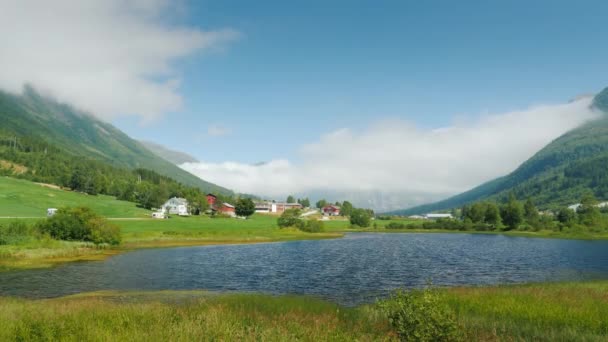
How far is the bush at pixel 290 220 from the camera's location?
619 feet

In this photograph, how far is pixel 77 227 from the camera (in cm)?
9962

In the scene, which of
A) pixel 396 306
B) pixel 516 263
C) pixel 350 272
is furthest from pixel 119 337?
pixel 516 263

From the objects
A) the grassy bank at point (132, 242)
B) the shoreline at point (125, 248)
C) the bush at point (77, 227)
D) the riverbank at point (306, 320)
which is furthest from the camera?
the bush at point (77, 227)

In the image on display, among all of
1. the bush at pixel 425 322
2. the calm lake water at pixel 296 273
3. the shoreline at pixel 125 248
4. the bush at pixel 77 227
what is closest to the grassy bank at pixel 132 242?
the shoreline at pixel 125 248

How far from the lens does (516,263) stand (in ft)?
274

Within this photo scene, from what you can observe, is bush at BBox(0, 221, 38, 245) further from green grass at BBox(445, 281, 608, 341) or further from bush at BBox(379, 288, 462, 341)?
bush at BBox(379, 288, 462, 341)

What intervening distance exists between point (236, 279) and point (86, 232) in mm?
59851

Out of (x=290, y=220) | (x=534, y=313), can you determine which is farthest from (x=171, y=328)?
(x=290, y=220)

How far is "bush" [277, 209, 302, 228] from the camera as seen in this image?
188625 millimetres

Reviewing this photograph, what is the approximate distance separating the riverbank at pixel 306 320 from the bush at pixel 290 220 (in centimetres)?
14686

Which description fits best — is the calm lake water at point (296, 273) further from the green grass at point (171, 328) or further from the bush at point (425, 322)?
the bush at point (425, 322)

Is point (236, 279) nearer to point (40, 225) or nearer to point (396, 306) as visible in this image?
point (396, 306)

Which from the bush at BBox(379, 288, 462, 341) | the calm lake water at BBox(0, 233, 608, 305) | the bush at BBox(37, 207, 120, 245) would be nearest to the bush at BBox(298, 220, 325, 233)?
the calm lake water at BBox(0, 233, 608, 305)

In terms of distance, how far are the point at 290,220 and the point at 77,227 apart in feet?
339
